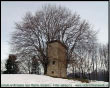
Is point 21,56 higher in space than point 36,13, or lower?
lower

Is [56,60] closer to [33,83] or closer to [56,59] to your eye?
[56,59]

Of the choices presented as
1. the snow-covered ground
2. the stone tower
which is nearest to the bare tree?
the stone tower

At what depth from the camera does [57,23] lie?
78.6 ft

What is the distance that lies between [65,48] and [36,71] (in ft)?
31.9

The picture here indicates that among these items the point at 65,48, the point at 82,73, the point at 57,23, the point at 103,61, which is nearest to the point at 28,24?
the point at 57,23

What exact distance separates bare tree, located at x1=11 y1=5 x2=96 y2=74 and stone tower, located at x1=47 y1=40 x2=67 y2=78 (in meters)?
0.53

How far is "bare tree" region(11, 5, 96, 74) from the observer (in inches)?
926

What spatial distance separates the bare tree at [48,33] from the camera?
2353 centimetres

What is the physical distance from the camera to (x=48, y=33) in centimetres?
2400

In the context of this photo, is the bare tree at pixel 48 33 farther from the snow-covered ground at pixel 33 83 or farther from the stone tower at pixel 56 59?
the snow-covered ground at pixel 33 83

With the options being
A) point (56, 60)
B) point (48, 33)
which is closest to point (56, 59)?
point (56, 60)

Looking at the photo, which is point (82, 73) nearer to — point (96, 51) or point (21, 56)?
point (96, 51)

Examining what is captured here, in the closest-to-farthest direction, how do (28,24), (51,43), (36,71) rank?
(51,43)
(28,24)
(36,71)

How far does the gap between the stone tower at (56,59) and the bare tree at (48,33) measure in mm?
529
